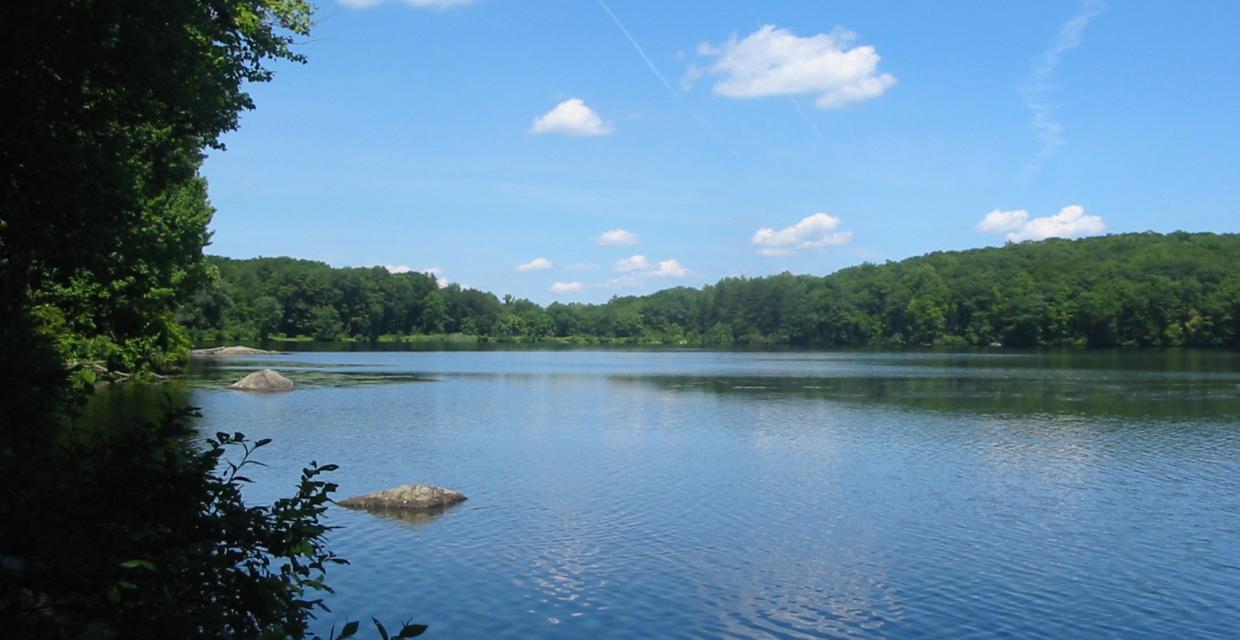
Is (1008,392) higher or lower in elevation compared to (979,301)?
lower

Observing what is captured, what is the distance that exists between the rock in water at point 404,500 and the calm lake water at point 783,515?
75 cm

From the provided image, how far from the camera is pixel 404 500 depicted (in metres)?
23.4

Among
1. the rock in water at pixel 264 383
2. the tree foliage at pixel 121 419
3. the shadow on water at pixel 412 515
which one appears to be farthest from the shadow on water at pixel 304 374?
the tree foliage at pixel 121 419

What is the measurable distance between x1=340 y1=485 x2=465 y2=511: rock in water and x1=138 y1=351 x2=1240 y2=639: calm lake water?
75 centimetres

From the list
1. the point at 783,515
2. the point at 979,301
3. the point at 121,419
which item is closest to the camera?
the point at 121,419

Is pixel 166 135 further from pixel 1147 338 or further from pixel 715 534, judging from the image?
pixel 1147 338

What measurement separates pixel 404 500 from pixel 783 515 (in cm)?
957

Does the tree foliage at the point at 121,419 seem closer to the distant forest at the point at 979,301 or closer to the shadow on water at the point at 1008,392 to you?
the shadow on water at the point at 1008,392

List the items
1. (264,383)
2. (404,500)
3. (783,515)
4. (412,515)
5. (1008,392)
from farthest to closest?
(1008,392)
(264,383)
(783,515)
(404,500)
(412,515)

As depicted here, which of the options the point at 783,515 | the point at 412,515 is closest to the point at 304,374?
the point at 412,515

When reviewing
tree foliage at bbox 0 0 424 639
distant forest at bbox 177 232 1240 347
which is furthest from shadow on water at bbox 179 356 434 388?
tree foliage at bbox 0 0 424 639

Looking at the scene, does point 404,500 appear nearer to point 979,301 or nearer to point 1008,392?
point 1008,392

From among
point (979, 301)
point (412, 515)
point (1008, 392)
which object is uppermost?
point (979, 301)

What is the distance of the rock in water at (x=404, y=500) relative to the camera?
2323 cm
